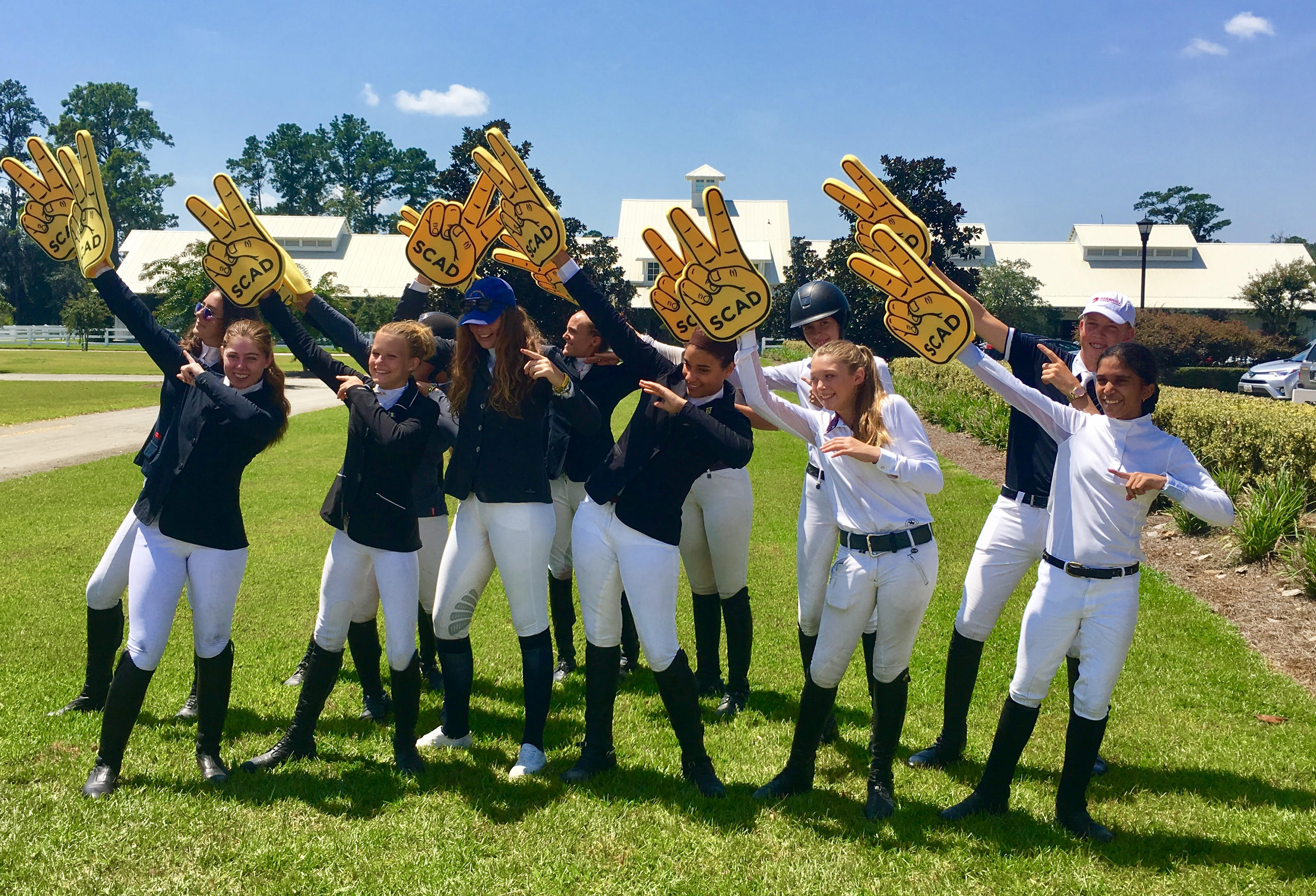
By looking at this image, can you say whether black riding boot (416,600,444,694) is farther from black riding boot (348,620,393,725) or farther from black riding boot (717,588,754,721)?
black riding boot (717,588,754,721)

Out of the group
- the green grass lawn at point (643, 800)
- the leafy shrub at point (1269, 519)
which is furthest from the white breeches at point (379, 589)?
the leafy shrub at point (1269, 519)

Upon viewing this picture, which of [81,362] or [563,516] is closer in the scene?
[563,516]

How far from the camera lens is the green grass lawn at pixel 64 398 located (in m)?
21.0

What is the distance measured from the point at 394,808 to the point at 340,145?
3994 inches

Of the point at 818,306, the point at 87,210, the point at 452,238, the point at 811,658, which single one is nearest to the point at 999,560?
the point at 811,658

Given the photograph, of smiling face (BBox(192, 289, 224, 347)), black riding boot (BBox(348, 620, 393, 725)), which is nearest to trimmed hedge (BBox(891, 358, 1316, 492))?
black riding boot (BBox(348, 620, 393, 725))

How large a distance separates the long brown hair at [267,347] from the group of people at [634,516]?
2cm

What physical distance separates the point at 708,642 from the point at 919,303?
2.55 meters

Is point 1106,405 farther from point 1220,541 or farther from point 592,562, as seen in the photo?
point 1220,541

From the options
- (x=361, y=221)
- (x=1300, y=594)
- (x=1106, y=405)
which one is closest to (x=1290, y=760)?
(x=1106, y=405)

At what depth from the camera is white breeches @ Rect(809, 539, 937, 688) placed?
12.9 feet

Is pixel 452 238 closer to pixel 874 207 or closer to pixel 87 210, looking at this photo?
pixel 87 210

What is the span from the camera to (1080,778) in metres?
4.01

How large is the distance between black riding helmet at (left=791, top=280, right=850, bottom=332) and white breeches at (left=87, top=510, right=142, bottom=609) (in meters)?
3.57
